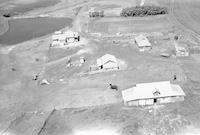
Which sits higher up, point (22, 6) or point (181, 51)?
point (22, 6)

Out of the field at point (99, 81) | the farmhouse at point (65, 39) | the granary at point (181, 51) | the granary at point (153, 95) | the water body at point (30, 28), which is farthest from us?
the water body at point (30, 28)

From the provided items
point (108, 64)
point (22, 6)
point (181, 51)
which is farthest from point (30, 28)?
point (181, 51)

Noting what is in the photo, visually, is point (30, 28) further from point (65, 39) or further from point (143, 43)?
point (143, 43)

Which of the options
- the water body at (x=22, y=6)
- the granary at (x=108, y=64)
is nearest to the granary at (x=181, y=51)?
the granary at (x=108, y=64)

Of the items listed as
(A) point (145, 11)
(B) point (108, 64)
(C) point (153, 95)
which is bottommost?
(C) point (153, 95)

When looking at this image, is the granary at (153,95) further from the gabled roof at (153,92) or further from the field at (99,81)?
the field at (99,81)

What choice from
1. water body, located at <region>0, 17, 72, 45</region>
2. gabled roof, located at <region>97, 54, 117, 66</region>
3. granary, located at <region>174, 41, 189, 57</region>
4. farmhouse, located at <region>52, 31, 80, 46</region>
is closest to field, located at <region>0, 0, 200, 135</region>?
granary, located at <region>174, 41, 189, 57</region>

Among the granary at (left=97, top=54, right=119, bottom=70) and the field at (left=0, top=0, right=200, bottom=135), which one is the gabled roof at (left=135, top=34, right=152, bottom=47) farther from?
the granary at (left=97, top=54, right=119, bottom=70)

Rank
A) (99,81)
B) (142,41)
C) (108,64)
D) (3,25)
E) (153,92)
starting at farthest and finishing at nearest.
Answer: (3,25) → (142,41) → (108,64) → (99,81) → (153,92)
